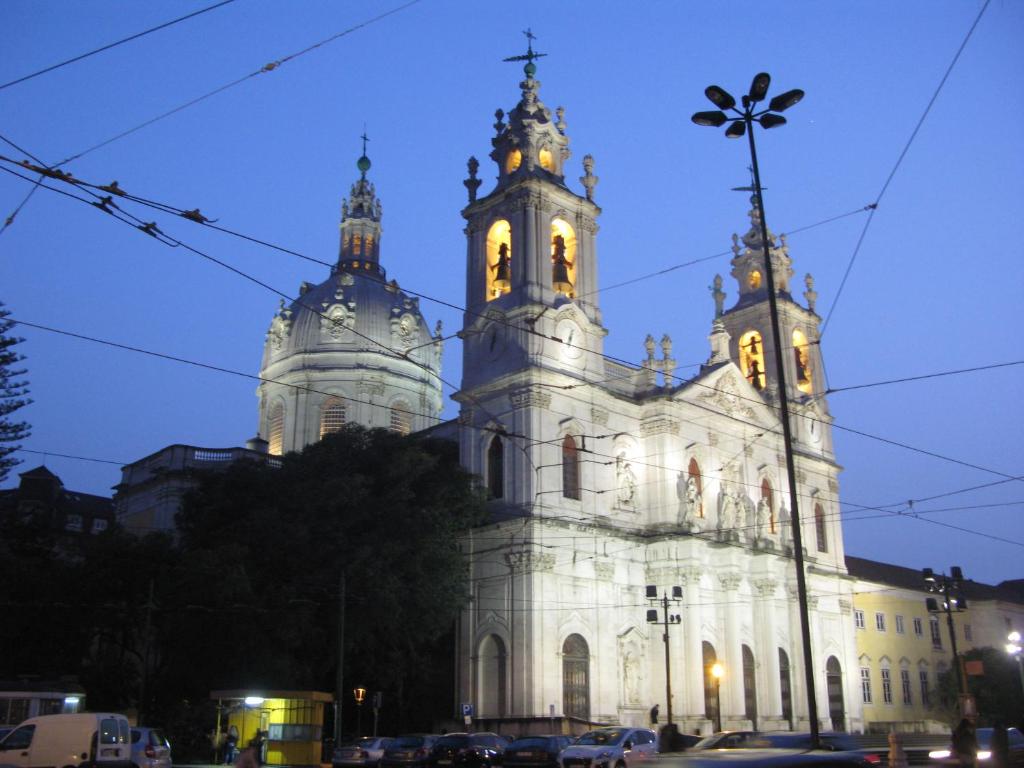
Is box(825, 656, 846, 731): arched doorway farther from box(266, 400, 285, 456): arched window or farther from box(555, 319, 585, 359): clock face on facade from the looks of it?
box(266, 400, 285, 456): arched window

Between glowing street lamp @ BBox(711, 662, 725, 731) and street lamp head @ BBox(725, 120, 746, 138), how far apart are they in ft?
82.0

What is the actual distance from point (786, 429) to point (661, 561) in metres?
23.4

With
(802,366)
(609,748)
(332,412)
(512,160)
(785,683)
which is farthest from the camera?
(332,412)

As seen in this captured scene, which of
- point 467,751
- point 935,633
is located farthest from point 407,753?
point 935,633

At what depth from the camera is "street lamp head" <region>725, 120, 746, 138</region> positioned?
18000mm

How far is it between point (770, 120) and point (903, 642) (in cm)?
4750

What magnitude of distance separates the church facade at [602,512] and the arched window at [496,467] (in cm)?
7

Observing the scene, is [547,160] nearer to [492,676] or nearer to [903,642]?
→ [492,676]

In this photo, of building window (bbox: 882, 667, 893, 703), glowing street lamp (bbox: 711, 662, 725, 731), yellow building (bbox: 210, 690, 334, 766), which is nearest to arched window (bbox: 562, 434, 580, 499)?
glowing street lamp (bbox: 711, 662, 725, 731)

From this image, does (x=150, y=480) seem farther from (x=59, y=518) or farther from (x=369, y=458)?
(x=59, y=518)

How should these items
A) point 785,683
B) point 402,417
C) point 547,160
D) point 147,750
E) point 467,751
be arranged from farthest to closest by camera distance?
point 402,417 → point 785,683 → point 547,160 → point 467,751 → point 147,750

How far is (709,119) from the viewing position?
17906 mm

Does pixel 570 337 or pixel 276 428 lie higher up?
pixel 276 428

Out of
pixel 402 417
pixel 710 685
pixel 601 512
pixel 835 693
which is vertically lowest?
pixel 835 693
